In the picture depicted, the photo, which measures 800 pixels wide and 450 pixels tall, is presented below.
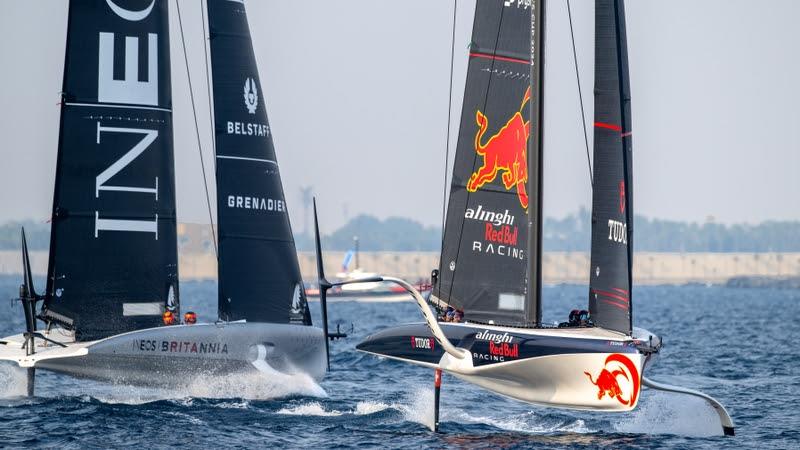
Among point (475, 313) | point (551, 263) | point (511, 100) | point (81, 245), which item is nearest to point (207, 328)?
point (81, 245)

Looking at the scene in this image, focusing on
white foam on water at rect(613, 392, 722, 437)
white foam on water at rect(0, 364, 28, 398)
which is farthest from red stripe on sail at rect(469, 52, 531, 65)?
white foam on water at rect(0, 364, 28, 398)

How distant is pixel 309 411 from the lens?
71.1 feet

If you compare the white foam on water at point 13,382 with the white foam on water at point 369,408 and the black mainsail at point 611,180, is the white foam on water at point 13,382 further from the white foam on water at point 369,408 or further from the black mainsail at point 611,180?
the black mainsail at point 611,180

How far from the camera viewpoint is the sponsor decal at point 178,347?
2116 cm

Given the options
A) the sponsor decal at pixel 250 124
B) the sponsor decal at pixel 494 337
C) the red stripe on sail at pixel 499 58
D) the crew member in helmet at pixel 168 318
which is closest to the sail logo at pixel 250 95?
the sponsor decal at pixel 250 124

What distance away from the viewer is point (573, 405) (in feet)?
61.2

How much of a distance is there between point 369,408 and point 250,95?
6.08m

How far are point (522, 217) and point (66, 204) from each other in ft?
24.5

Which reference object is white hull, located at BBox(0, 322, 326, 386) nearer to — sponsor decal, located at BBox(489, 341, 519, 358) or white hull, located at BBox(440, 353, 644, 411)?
white hull, located at BBox(440, 353, 644, 411)

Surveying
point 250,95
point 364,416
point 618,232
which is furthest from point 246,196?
point 618,232

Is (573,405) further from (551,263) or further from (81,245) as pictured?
(551,263)

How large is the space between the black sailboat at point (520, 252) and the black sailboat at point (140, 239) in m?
2.81

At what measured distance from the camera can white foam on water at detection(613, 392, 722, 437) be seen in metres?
20.2

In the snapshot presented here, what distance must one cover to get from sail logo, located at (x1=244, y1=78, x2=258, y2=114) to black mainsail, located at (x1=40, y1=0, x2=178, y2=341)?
1.62 m
